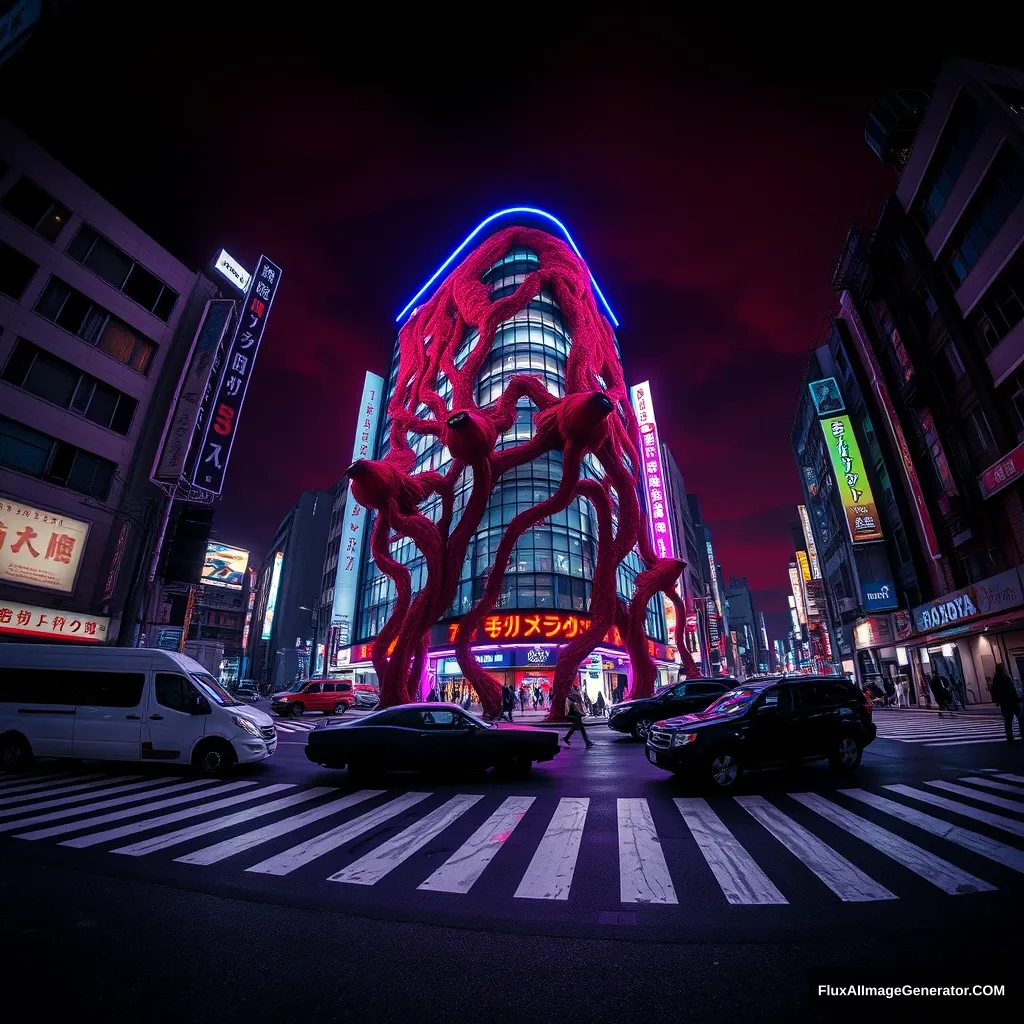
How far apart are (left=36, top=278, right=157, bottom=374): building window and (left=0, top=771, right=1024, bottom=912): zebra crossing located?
2046 centimetres

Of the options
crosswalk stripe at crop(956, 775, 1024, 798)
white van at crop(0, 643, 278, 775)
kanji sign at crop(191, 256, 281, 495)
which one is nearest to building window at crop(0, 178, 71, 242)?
kanji sign at crop(191, 256, 281, 495)

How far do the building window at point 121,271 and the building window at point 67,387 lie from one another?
4.83m

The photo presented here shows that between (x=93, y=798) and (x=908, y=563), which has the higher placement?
(x=908, y=563)

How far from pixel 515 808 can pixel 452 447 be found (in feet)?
51.6

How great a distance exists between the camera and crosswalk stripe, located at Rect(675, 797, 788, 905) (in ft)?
14.7

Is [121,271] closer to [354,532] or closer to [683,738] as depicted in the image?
[683,738]

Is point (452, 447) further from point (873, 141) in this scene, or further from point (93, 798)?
point (873, 141)

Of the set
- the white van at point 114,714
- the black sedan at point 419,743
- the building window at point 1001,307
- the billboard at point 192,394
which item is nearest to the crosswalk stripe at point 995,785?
the black sedan at point 419,743

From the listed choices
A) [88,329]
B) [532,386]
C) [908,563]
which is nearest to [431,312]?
[532,386]

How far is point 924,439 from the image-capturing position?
2911 cm

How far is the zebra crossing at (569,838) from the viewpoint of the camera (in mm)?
4766

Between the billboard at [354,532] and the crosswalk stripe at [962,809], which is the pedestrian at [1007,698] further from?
the billboard at [354,532]

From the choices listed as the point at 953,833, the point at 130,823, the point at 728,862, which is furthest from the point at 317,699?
the point at 953,833

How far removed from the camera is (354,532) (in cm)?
5516
